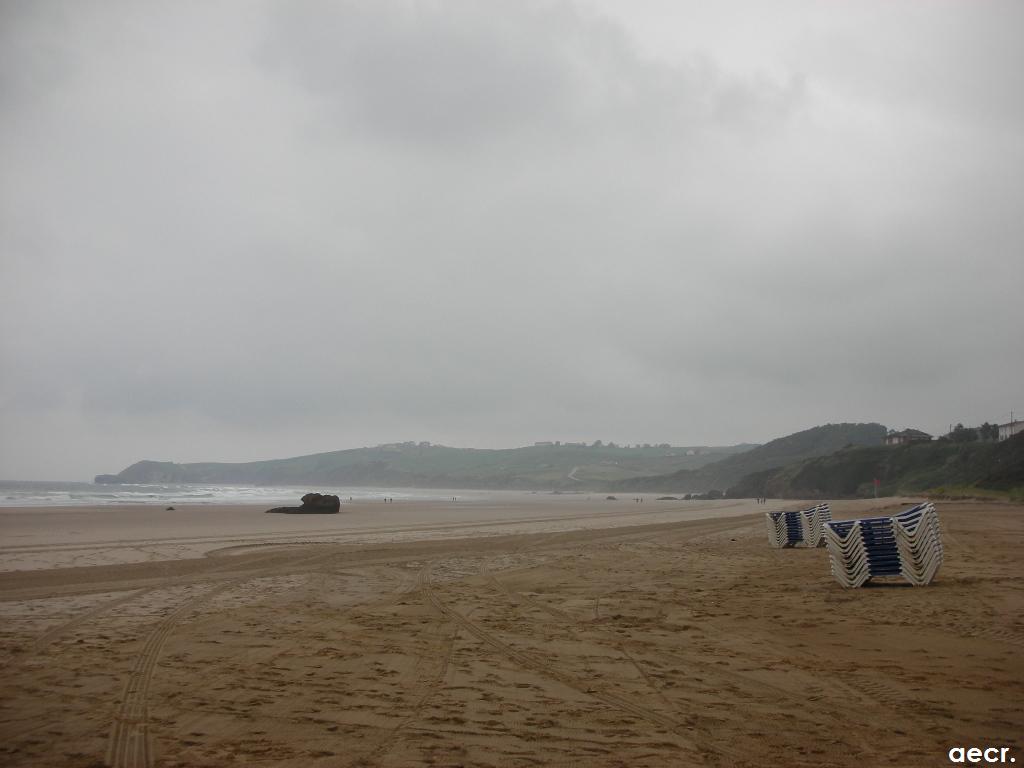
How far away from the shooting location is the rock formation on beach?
3778 centimetres

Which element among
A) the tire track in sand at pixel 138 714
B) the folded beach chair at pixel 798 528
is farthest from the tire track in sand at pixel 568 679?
the folded beach chair at pixel 798 528

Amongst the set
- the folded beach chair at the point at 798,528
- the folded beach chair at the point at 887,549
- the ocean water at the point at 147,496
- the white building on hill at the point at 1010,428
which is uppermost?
the white building on hill at the point at 1010,428

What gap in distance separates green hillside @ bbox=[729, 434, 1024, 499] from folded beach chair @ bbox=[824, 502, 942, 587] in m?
42.4

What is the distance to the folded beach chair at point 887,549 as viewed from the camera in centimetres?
1035

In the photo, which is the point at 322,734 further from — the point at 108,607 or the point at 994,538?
the point at 994,538

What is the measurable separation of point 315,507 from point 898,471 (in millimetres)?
59200

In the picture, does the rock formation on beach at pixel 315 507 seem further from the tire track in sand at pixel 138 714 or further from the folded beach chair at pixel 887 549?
the folded beach chair at pixel 887 549

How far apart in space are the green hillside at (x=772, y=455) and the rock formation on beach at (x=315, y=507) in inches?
4041

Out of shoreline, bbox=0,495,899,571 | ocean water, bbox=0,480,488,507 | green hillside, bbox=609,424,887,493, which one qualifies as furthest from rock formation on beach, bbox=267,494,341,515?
green hillside, bbox=609,424,887,493

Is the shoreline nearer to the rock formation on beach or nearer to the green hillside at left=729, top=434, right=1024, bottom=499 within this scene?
the rock formation on beach

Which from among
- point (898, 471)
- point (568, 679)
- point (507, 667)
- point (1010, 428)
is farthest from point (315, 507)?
point (1010, 428)

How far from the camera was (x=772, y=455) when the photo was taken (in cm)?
13600

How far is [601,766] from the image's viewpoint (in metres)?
4.06

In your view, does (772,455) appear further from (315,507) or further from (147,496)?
(315,507)
